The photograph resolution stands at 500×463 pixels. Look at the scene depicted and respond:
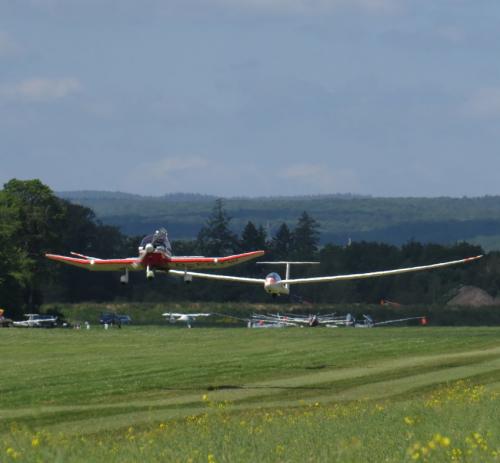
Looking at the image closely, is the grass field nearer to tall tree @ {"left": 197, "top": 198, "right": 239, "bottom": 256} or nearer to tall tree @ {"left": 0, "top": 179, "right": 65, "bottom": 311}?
tall tree @ {"left": 0, "top": 179, "right": 65, "bottom": 311}

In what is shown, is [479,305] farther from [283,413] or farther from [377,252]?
[283,413]

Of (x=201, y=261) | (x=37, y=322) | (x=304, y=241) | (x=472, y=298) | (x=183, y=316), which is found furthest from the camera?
(x=304, y=241)

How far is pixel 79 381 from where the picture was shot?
44031 mm

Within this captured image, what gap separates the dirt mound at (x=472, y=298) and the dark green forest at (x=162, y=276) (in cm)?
103

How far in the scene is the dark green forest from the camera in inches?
4245

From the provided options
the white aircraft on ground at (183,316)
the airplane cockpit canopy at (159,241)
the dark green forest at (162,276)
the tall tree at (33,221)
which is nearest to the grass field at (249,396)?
the airplane cockpit canopy at (159,241)

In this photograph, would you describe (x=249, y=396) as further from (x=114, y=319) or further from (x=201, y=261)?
(x=114, y=319)

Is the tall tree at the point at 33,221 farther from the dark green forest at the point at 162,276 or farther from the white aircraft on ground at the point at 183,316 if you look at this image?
the white aircraft on ground at the point at 183,316

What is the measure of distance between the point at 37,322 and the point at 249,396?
6122cm

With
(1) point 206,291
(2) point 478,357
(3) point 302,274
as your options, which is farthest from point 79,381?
(3) point 302,274

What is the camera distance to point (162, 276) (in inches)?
5566

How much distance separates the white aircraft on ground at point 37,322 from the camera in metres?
96.4

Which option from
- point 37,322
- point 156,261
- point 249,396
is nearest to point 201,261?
point 156,261

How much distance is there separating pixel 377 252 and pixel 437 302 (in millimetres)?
29438
